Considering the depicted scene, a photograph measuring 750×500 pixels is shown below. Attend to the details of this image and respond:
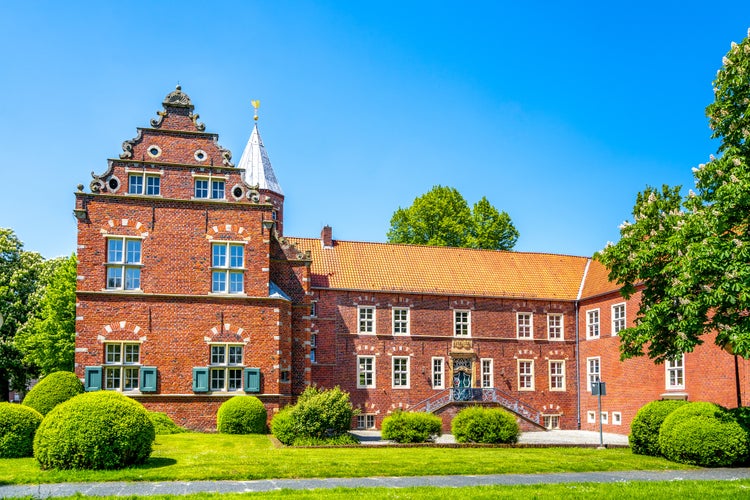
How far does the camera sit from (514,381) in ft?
131

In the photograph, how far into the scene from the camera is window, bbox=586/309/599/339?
129 feet

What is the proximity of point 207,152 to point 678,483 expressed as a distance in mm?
22247

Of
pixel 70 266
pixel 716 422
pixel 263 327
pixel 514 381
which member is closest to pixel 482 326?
pixel 514 381

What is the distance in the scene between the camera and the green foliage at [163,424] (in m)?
27.1

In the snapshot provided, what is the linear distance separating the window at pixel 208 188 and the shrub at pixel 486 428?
13938 mm

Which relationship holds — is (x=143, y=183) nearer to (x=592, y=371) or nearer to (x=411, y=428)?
(x=411, y=428)

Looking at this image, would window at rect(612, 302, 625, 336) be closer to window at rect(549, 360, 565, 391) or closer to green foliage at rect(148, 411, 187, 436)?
window at rect(549, 360, 565, 391)

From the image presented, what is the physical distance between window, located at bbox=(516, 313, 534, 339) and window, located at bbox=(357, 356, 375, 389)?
8514 millimetres

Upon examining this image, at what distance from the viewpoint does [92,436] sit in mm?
17031

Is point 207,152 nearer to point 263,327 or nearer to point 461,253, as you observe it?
point 263,327

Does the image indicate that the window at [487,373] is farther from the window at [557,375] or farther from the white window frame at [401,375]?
the white window frame at [401,375]

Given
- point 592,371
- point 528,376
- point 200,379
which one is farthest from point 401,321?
point 200,379

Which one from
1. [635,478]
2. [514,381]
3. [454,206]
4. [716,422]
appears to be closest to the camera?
[635,478]

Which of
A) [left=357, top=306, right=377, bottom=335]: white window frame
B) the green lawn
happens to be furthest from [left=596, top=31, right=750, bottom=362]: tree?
[left=357, top=306, right=377, bottom=335]: white window frame
